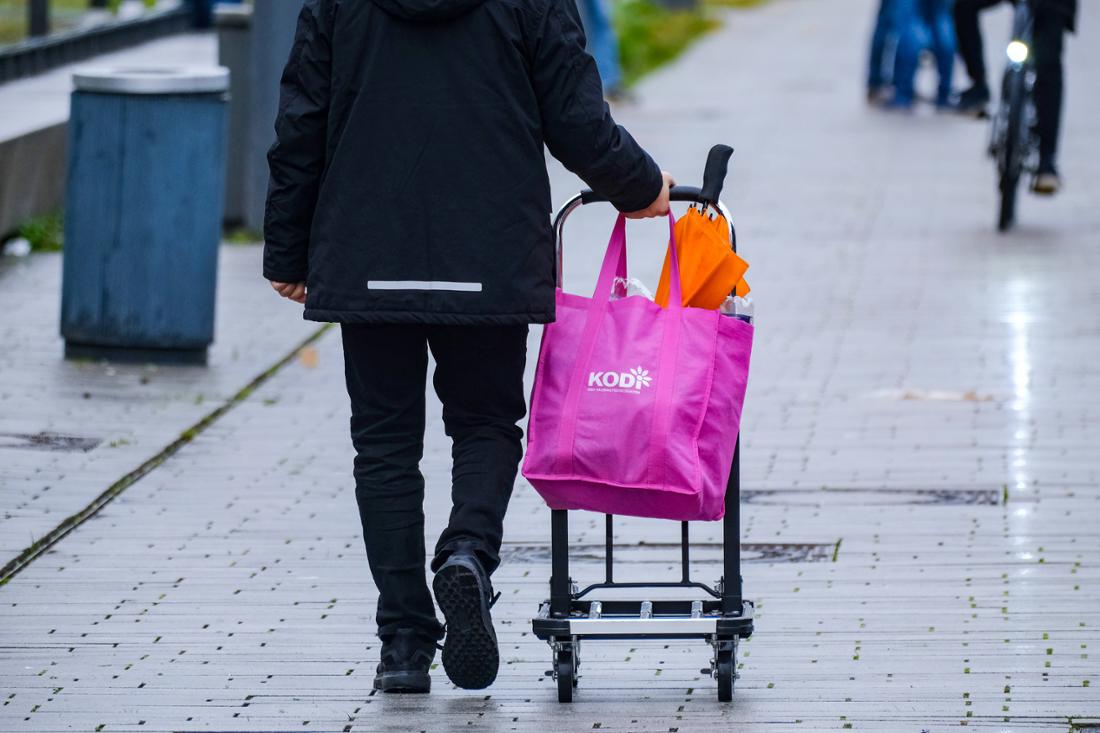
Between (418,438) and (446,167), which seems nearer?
(446,167)

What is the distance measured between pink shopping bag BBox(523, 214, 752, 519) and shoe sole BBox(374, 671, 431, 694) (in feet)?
1.70

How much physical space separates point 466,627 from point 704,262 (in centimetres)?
90

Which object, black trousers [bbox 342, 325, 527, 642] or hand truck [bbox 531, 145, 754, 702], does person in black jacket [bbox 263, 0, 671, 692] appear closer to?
black trousers [bbox 342, 325, 527, 642]

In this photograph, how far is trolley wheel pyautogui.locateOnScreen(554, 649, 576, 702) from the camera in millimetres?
4664

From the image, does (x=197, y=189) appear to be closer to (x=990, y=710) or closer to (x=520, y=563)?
(x=520, y=563)

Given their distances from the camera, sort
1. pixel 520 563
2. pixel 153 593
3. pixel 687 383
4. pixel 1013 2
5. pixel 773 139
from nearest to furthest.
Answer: pixel 687 383 → pixel 153 593 → pixel 520 563 → pixel 1013 2 → pixel 773 139

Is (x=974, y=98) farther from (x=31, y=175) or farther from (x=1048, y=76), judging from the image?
(x=31, y=175)

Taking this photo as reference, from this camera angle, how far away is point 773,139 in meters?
16.6

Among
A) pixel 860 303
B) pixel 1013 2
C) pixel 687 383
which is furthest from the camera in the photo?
pixel 1013 2

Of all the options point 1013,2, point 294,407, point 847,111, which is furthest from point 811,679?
point 847,111

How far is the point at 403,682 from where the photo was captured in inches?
187

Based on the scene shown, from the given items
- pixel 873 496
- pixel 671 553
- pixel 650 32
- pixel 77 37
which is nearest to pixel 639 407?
pixel 671 553

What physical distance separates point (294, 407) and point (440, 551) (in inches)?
144

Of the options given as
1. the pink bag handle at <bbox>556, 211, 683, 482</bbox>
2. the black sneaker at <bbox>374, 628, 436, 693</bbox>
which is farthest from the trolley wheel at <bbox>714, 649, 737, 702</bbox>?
the black sneaker at <bbox>374, 628, 436, 693</bbox>
